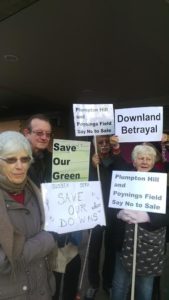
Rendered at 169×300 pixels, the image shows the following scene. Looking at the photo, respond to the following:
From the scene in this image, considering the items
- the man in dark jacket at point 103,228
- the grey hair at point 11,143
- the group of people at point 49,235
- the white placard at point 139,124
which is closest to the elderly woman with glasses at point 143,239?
the group of people at point 49,235

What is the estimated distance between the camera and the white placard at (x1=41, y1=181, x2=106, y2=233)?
2393 mm

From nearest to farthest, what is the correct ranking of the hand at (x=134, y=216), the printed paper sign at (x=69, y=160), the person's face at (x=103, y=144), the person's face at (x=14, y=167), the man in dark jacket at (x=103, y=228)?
the person's face at (x=14, y=167), the hand at (x=134, y=216), the printed paper sign at (x=69, y=160), the man in dark jacket at (x=103, y=228), the person's face at (x=103, y=144)

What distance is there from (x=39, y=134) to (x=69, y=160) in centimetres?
31

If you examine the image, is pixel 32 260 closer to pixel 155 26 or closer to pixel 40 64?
pixel 155 26

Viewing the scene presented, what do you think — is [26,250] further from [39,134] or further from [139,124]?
[139,124]

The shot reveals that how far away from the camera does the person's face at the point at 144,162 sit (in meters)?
2.55

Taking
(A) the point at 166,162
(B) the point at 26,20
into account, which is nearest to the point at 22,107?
(B) the point at 26,20

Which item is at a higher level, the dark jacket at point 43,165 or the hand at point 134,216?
the dark jacket at point 43,165

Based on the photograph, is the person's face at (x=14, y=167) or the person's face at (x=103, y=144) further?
the person's face at (x=103, y=144)

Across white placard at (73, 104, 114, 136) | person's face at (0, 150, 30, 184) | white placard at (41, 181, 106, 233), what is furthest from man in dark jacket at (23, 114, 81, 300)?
person's face at (0, 150, 30, 184)

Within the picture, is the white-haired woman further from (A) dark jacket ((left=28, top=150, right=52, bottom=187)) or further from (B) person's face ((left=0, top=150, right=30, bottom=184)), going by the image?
(B) person's face ((left=0, top=150, right=30, bottom=184))

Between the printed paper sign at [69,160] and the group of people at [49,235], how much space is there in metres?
0.08

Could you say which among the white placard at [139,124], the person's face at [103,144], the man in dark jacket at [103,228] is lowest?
the man in dark jacket at [103,228]

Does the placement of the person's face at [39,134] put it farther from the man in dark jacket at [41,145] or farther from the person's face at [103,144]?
the person's face at [103,144]
